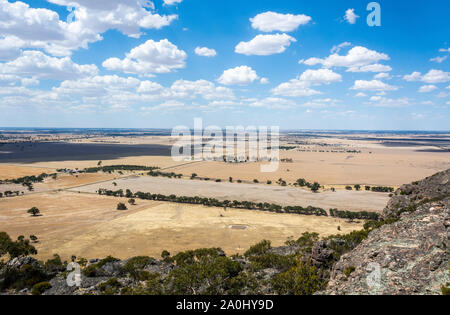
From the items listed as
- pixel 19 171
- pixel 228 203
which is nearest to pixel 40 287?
pixel 228 203

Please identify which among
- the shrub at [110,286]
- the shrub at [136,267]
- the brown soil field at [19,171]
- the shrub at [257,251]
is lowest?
the shrub at [257,251]

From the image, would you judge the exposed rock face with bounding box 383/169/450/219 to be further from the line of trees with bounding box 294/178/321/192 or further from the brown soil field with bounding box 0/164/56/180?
the brown soil field with bounding box 0/164/56/180

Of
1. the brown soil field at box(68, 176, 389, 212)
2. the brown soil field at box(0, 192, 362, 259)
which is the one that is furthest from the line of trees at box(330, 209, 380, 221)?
the brown soil field at box(68, 176, 389, 212)

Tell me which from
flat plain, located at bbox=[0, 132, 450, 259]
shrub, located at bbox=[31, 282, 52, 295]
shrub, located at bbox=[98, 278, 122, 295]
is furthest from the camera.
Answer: flat plain, located at bbox=[0, 132, 450, 259]

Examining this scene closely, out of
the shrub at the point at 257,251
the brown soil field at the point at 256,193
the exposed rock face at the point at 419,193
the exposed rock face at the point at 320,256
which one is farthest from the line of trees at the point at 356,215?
the exposed rock face at the point at 320,256

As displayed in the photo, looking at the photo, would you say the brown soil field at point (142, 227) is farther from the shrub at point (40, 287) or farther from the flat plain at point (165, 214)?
the shrub at point (40, 287)

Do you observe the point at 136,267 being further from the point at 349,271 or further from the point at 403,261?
the point at 403,261

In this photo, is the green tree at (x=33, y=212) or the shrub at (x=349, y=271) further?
the green tree at (x=33, y=212)

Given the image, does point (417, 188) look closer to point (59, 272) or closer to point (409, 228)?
point (409, 228)
